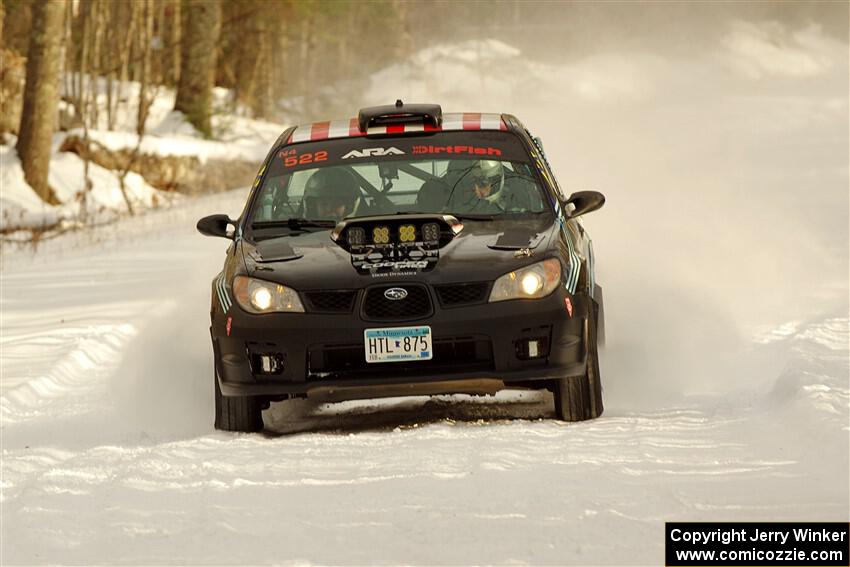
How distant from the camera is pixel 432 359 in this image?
288 inches

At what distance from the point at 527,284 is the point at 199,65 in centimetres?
2589

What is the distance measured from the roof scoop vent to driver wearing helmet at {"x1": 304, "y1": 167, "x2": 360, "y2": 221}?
0.41 metres

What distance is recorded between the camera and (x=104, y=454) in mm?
7016

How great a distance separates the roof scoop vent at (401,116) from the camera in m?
8.96

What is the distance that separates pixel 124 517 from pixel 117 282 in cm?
917

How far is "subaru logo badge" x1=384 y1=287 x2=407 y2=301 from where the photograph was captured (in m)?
7.30

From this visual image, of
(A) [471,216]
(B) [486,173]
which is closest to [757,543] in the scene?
(A) [471,216]

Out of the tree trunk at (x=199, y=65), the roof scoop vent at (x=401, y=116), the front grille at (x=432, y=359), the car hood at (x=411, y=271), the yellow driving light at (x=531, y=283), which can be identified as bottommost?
the front grille at (x=432, y=359)

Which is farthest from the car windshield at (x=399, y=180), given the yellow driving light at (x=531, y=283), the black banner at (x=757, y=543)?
the black banner at (x=757, y=543)

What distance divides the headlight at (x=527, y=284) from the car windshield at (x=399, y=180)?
0.96 meters

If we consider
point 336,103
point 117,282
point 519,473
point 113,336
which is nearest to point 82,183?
point 117,282

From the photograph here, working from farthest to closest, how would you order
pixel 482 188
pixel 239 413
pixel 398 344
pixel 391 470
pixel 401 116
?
pixel 401 116
pixel 482 188
pixel 239 413
pixel 398 344
pixel 391 470

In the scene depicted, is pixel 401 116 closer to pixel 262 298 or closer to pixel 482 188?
pixel 482 188

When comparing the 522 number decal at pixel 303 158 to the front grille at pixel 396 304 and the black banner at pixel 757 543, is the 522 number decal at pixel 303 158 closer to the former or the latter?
the front grille at pixel 396 304
